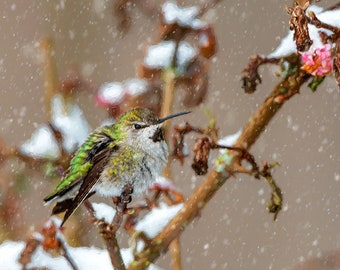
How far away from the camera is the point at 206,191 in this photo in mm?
1575

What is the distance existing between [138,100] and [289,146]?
7.36ft

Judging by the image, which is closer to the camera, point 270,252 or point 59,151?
point 59,151

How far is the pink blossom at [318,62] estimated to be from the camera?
1626mm

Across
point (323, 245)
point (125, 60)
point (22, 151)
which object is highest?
point (125, 60)

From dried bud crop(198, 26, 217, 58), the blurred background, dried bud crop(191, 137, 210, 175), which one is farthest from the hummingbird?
the blurred background

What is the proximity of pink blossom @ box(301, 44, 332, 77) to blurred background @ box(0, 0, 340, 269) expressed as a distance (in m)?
2.04

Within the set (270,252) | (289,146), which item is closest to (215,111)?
(289,146)

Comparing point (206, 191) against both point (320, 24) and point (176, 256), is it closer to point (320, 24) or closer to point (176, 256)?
point (176, 256)

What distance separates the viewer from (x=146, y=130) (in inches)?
69.6

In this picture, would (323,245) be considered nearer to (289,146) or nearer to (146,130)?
(289,146)

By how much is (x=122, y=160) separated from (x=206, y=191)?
26 cm

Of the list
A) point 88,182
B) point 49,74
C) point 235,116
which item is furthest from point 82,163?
point 235,116

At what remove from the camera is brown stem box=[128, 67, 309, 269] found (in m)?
1.57

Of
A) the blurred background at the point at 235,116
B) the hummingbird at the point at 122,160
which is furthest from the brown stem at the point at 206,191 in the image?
the blurred background at the point at 235,116
